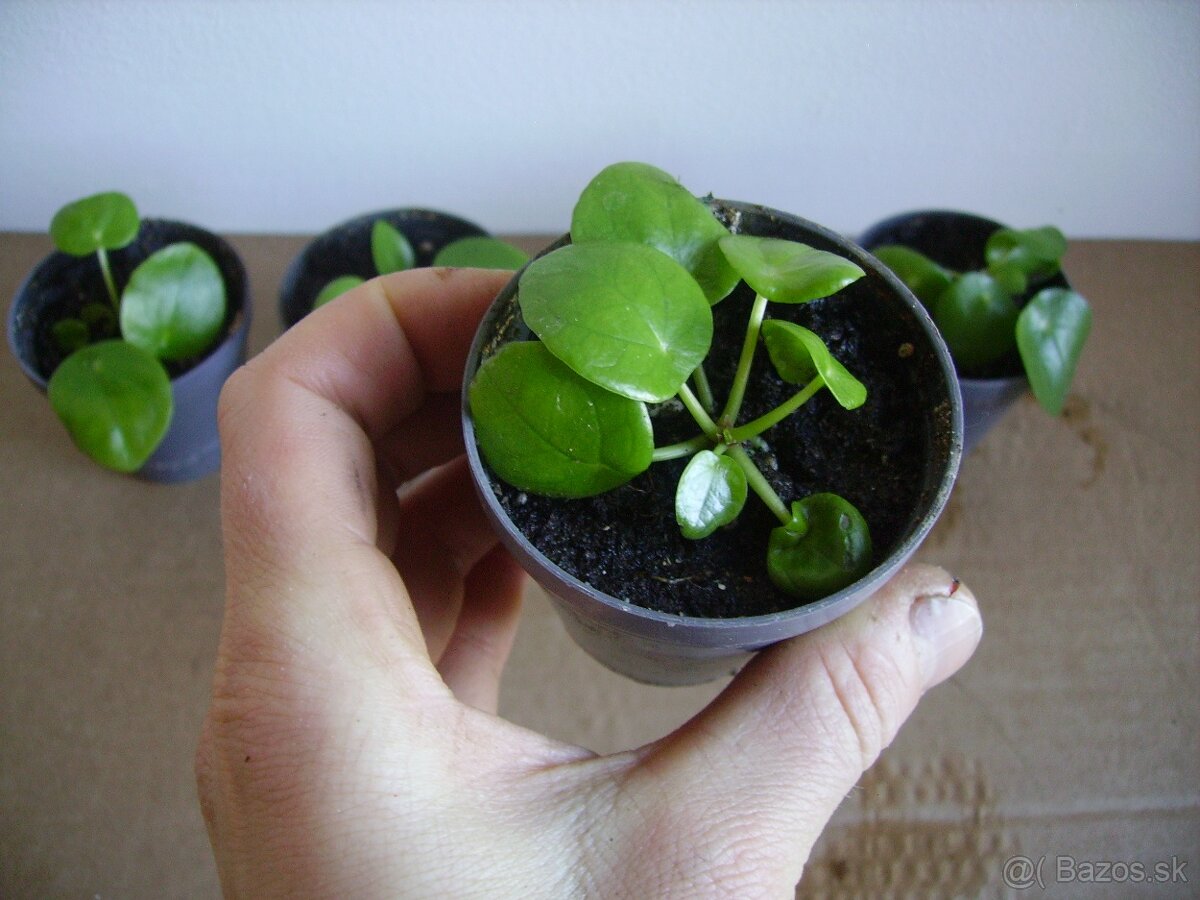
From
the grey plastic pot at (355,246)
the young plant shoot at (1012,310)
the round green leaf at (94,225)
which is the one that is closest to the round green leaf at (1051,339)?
the young plant shoot at (1012,310)

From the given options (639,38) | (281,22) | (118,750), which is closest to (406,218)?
(281,22)

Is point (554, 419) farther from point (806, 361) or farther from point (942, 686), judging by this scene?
point (942, 686)

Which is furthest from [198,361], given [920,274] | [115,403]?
[920,274]

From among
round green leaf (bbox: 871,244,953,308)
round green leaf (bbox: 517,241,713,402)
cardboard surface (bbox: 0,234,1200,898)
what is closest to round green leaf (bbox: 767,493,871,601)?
round green leaf (bbox: 517,241,713,402)

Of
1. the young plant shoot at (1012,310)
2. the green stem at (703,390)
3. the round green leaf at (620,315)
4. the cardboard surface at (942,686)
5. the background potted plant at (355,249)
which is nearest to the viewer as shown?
the round green leaf at (620,315)

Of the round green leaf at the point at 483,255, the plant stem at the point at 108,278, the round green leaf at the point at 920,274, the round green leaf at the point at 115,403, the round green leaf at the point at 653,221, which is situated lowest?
the round green leaf at the point at 115,403

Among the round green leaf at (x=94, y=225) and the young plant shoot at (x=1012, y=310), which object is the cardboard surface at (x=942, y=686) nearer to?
the young plant shoot at (x=1012, y=310)

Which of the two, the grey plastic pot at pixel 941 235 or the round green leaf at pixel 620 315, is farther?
the grey plastic pot at pixel 941 235
